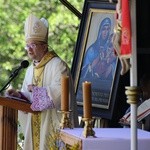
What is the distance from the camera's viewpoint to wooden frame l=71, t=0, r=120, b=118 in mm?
6754

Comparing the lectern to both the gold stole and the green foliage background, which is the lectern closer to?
the gold stole

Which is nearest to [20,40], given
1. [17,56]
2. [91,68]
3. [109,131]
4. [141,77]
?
[17,56]

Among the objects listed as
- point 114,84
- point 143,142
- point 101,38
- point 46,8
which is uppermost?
point 46,8

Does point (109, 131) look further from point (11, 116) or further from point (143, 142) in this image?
point (11, 116)

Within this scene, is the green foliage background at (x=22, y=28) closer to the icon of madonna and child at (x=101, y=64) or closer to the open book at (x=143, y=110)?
the icon of madonna and child at (x=101, y=64)

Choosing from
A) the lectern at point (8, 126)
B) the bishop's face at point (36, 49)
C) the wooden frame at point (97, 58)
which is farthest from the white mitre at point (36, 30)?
the lectern at point (8, 126)

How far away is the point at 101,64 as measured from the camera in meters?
6.98

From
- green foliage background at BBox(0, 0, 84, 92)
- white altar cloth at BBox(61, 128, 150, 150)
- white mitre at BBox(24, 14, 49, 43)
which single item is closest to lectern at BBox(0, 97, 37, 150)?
white mitre at BBox(24, 14, 49, 43)

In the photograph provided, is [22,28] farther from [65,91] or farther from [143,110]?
[65,91]

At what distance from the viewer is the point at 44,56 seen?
665 cm

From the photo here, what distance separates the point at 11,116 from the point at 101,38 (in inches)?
55.4

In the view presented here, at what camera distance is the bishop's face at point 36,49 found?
6523 millimetres

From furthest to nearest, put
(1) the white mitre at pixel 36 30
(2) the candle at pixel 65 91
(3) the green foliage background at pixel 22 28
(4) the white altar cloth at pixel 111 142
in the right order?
1. (3) the green foliage background at pixel 22 28
2. (1) the white mitre at pixel 36 30
3. (2) the candle at pixel 65 91
4. (4) the white altar cloth at pixel 111 142

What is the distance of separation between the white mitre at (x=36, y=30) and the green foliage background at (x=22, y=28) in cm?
676
